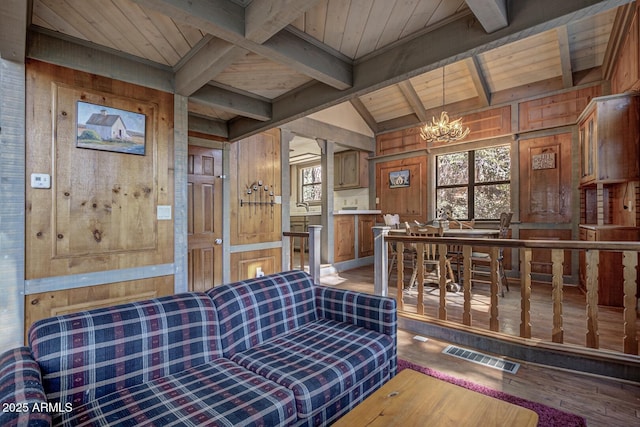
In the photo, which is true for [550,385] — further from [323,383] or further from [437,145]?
[437,145]

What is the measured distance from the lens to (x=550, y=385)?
77.9 inches

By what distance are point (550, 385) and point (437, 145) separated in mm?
4552

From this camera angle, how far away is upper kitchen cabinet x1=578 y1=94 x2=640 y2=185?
327 centimetres

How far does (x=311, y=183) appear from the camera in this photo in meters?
8.34

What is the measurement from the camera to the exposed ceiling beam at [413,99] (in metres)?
5.36

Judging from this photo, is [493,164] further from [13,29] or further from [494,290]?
[13,29]

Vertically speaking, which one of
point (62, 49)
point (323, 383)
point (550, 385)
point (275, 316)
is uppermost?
point (62, 49)

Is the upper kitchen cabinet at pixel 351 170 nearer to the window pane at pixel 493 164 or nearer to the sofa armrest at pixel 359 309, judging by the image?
the window pane at pixel 493 164

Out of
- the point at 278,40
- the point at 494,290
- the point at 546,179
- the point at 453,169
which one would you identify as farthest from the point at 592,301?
the point at 453,169

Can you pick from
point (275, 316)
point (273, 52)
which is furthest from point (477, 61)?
point (275, 316)

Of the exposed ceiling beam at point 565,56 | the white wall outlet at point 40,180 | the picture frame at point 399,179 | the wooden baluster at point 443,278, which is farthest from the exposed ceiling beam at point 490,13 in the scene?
the picture frame at point 399,179

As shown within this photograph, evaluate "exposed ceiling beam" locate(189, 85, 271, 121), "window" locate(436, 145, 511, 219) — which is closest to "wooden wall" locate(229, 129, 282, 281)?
"exposed ceiling beam" locate(189, 85, 271, 121)

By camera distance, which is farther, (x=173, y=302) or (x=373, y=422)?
(x=173, y=302)

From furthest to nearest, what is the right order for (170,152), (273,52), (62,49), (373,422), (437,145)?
(437,145)
(170,152)
(62,49)
(273,52)
(373,422)
